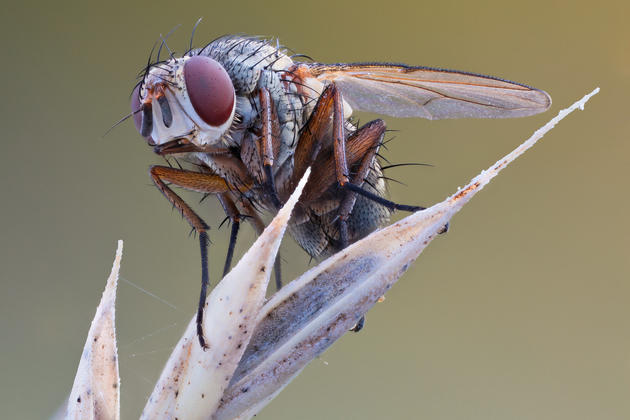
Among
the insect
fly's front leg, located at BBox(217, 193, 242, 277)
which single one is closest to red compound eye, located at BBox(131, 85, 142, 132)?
the insect

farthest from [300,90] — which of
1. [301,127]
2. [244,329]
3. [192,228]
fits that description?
[244,329]

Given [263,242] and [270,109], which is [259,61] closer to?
[270,109]

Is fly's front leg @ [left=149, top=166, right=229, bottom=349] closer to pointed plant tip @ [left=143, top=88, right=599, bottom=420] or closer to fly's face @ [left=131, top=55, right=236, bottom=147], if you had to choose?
fly's face @ [left=131, top=55, right=236, bottom=147]

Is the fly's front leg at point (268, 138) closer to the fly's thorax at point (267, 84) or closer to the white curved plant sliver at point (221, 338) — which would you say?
the fly's thorax at point (267, 84)

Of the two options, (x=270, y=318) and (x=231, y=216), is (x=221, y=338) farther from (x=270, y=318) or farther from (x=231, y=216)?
(x=231, y=216)

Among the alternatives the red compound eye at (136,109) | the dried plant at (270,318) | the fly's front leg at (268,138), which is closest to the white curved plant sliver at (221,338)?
the dried plant at (270,318)

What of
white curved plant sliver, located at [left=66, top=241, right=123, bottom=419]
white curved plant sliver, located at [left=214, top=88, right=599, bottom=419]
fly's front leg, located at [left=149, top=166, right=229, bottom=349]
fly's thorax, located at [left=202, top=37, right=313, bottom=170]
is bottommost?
white curved plant sliver, located at [left=66, top=241, right=123, bottom=419]
